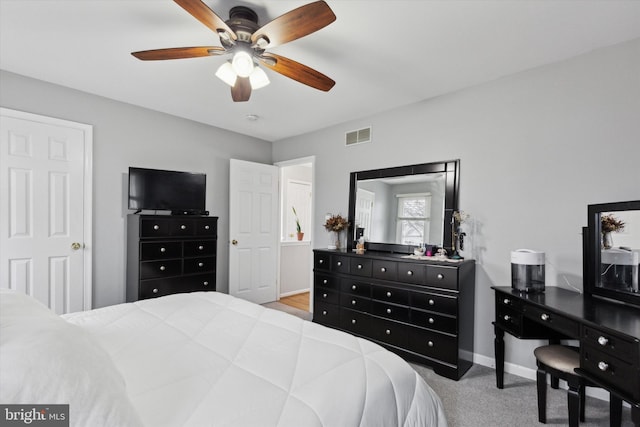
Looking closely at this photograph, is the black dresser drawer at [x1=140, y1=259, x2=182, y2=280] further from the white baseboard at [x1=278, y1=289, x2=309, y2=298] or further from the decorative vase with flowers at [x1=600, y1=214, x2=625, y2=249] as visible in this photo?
the decorative vase with flowers at [x1=600, y1=214, x2=625, y2=249]

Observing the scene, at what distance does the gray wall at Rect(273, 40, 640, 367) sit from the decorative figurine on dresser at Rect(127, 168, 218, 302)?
256cm

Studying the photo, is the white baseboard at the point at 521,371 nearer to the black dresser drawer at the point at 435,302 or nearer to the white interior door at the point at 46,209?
the black dresser drawer at the point at 435,302

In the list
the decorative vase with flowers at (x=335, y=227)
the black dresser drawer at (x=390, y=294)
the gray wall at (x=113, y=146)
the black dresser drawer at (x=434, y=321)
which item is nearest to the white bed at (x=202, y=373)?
the black dresser drawer at (x=434, y=321)

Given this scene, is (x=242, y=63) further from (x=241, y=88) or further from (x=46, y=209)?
(x=46, y=209)

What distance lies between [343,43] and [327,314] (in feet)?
8.80

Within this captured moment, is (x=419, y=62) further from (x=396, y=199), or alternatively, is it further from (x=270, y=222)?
(x=270, y=222)

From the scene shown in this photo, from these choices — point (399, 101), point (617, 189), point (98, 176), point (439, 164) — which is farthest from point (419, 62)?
point (98, 176)

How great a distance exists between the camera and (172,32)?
7.02ft

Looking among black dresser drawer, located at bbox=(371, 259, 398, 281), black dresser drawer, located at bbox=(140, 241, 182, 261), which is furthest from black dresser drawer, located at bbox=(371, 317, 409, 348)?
black dresser drawer, located at bbox=(140, 241, 182, 261)

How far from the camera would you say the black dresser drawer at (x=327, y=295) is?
11.1 feet

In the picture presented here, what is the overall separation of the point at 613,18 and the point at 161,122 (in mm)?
4200

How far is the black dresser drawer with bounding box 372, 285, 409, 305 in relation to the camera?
2835 mm

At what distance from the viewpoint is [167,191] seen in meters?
3.56

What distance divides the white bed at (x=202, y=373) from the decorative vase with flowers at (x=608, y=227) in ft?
5.48
